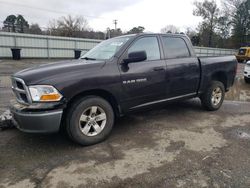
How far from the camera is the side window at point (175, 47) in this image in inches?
167

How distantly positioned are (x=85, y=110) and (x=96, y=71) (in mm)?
631

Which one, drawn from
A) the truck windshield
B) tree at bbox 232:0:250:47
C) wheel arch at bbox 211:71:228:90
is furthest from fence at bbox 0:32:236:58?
tree at bbox 232:0:250:47

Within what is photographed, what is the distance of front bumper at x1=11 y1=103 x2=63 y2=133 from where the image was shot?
2.82 metres

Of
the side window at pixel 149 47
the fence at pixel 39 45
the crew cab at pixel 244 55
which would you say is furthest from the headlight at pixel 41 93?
the crew cab at pixel 244 55

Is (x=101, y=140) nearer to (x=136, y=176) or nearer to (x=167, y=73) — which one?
(x=136, y=176)

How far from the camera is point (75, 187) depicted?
2342mm

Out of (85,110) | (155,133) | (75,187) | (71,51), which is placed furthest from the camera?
(71,51)

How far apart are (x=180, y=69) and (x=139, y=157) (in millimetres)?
2139

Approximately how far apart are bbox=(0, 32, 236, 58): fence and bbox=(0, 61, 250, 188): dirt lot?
16.5 meters

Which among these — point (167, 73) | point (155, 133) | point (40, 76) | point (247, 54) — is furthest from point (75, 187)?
point (247, 54)

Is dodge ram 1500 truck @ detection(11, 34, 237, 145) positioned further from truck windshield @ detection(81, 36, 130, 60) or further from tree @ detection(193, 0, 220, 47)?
tree @ detection(193, 0, 220, 47)

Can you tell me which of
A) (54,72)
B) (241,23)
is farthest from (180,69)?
(241,23)

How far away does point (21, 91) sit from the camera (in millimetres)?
3006

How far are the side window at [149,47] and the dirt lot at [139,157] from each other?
4.68ft
